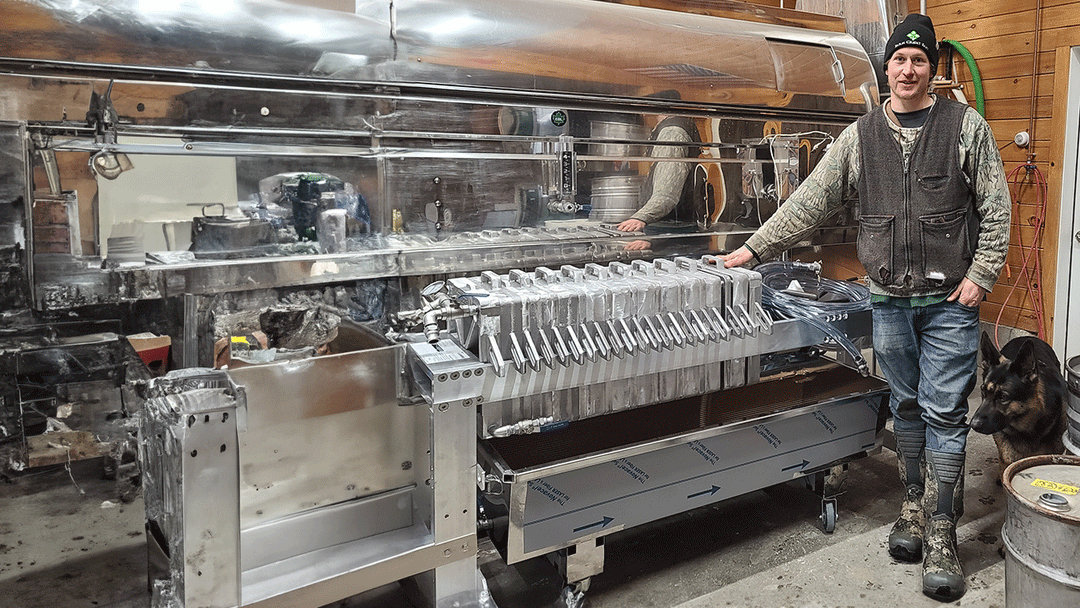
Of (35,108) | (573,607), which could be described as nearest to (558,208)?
(573,607)

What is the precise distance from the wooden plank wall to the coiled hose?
1832mm

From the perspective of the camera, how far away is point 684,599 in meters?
2.10

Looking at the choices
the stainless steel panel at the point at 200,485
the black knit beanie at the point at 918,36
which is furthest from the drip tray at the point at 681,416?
the black knit beanie at the point at 918,36

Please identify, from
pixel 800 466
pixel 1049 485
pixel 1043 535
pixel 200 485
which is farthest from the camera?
pixel 800 466

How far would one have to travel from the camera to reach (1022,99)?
3.79 metres

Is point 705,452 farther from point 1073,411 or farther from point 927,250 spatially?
point 1073,411

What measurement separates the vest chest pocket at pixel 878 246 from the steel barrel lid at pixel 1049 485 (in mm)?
622

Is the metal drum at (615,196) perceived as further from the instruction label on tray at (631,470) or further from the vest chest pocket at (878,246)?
the instruction label on tray at (631,470)

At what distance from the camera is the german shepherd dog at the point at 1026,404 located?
244 centimetres

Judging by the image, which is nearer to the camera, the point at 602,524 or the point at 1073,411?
the point at 602,524

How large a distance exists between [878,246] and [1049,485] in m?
0.78

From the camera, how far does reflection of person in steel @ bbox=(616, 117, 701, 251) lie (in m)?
2.61

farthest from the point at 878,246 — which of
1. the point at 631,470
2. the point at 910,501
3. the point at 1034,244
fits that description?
the point at 1034,244

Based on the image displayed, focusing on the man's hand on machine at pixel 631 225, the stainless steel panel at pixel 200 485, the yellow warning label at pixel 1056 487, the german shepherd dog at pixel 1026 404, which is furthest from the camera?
the man's hand on machine at pixel 631 225
